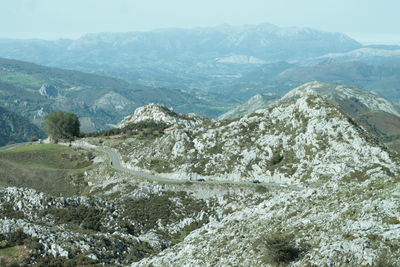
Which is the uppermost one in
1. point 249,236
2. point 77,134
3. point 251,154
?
point 249,236

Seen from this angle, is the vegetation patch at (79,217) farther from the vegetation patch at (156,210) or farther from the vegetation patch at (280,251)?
the vegetation patch at (280,251)

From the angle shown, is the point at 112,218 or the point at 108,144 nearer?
the point at 112,218

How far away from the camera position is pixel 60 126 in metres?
189

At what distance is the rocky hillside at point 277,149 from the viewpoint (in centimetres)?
9838

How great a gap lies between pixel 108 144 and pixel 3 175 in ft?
160

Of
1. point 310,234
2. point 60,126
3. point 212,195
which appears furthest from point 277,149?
point 60,126

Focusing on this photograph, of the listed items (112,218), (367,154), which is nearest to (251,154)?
(367,154)

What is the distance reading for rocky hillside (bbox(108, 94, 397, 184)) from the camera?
323 ft

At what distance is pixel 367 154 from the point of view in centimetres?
9794

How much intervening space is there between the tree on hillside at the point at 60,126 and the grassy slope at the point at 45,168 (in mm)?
27645

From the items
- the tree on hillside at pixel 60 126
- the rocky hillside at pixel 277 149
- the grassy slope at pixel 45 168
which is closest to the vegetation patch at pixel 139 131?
the tree on hillside at pixel 60 126

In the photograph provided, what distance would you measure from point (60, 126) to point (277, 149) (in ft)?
389

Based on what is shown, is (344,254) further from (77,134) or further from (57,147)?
Result: (77,134)

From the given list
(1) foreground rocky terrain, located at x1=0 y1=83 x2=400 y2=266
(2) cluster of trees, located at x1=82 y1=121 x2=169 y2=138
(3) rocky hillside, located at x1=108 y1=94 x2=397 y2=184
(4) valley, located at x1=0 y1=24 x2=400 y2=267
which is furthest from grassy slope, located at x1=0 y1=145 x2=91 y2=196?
(2) cluster of trees, located at x1=82 y1=121 x2=169 y2=138
